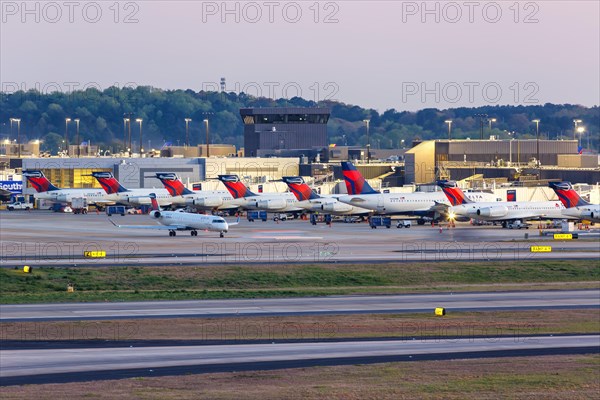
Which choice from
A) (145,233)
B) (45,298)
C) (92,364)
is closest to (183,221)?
(145,233)

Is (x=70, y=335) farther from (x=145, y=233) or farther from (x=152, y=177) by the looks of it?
(x=152, y=177)

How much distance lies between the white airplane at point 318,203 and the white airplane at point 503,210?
43.6ft

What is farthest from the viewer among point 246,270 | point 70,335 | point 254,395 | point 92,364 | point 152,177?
point 152,177

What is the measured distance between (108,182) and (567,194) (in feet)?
214

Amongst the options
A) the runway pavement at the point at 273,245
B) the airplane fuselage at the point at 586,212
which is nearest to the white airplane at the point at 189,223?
the runway pavement at the point at 273,245

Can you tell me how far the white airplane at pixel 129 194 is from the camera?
515ft

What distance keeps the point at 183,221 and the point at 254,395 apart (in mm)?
74449

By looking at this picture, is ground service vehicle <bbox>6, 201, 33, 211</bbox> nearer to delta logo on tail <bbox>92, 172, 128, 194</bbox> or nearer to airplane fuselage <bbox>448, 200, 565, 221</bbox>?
delta logo on tail <bbox>92, 172, 128, 194</bbox>

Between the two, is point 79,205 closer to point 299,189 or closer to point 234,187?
point 234,187

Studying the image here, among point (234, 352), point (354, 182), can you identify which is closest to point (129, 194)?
point (354, 182)

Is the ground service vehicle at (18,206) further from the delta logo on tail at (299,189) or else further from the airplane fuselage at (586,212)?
the airplane fuselage at (586,212)

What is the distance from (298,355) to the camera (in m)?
51.0

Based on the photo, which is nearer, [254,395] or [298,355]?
[254,395]

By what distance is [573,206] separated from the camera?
125 meters
